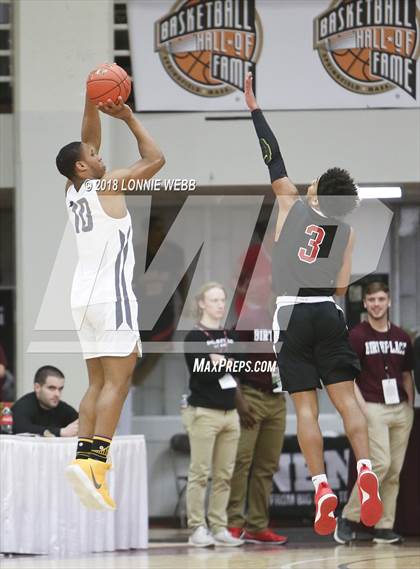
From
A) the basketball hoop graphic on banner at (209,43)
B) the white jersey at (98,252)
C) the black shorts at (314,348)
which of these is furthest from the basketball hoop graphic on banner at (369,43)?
the white jersey at (98,252)

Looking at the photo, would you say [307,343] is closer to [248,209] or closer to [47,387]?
[47,387]

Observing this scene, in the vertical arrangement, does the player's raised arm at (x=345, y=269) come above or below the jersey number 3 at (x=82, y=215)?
below

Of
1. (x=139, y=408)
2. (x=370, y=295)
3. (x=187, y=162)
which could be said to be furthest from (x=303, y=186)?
(x=139, y=408)

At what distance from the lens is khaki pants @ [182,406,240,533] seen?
11297mm

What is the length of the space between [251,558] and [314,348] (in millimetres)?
2880

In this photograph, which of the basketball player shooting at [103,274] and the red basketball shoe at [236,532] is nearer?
the basketball player shooting at [103,274]

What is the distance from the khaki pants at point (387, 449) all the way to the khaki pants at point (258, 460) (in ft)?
2.63

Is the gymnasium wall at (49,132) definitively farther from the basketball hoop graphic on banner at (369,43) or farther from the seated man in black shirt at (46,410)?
the basketball hoop graphic on banner at (369,43)

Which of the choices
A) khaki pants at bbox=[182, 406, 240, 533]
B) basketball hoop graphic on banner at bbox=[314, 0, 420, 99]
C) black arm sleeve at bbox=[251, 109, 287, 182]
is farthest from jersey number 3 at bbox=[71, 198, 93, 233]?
basketball hoop graphic on banner at bbox=[314, 0, 420, 99]

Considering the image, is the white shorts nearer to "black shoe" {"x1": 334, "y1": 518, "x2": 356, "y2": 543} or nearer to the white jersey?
the white jersey

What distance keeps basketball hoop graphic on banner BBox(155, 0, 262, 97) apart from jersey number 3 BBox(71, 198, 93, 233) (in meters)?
4.99

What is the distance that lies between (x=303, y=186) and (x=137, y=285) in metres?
2.24

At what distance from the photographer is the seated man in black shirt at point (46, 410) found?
36.2 feet

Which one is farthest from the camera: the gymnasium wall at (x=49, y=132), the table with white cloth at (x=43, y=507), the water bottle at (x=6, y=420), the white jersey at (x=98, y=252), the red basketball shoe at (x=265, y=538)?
the gymnasium wall at (x=49, y=132)
